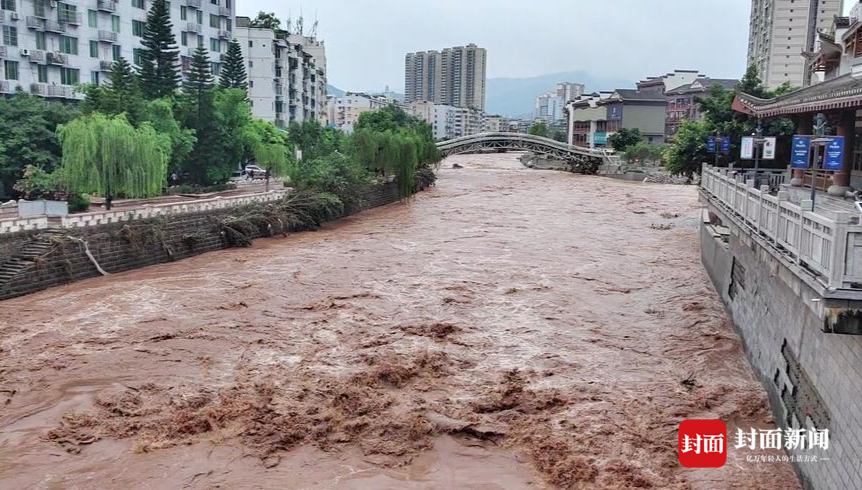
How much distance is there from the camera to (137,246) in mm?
18766

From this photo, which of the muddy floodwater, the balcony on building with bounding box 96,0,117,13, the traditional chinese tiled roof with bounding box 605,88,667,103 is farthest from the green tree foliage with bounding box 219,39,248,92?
the traditional chinese tiled roof with bounding box 605,88,667,103

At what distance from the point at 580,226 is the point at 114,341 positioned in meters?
18.1

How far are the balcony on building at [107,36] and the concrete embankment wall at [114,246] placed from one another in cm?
1641

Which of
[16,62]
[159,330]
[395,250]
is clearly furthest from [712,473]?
[16,62]

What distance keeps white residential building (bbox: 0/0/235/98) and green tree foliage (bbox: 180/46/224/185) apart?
441 cm

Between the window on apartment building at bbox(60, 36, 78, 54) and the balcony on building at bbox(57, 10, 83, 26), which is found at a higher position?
the balcony on building at bbox(57, 10, 83, 26)

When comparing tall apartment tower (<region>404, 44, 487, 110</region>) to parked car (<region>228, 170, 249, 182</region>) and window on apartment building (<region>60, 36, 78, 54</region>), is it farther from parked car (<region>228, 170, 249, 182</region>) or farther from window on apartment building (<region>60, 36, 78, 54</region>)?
Answer: window on apartment building (<region>60, 36, 78, 54</region>)

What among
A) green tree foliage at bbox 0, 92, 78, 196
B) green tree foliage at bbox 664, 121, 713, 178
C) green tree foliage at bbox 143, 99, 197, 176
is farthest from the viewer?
green tree foliage at bbox 143, 99, 197, 176

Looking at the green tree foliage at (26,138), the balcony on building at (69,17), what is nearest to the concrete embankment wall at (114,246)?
the green tree foliage at (26,138)

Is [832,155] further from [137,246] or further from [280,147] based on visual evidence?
[280,147]

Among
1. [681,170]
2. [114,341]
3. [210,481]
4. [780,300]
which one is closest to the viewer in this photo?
[210,481]

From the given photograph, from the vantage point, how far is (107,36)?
111 ft

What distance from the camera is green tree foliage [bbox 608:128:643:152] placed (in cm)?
6356

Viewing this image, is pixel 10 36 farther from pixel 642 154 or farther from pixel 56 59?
pixel 642 154
